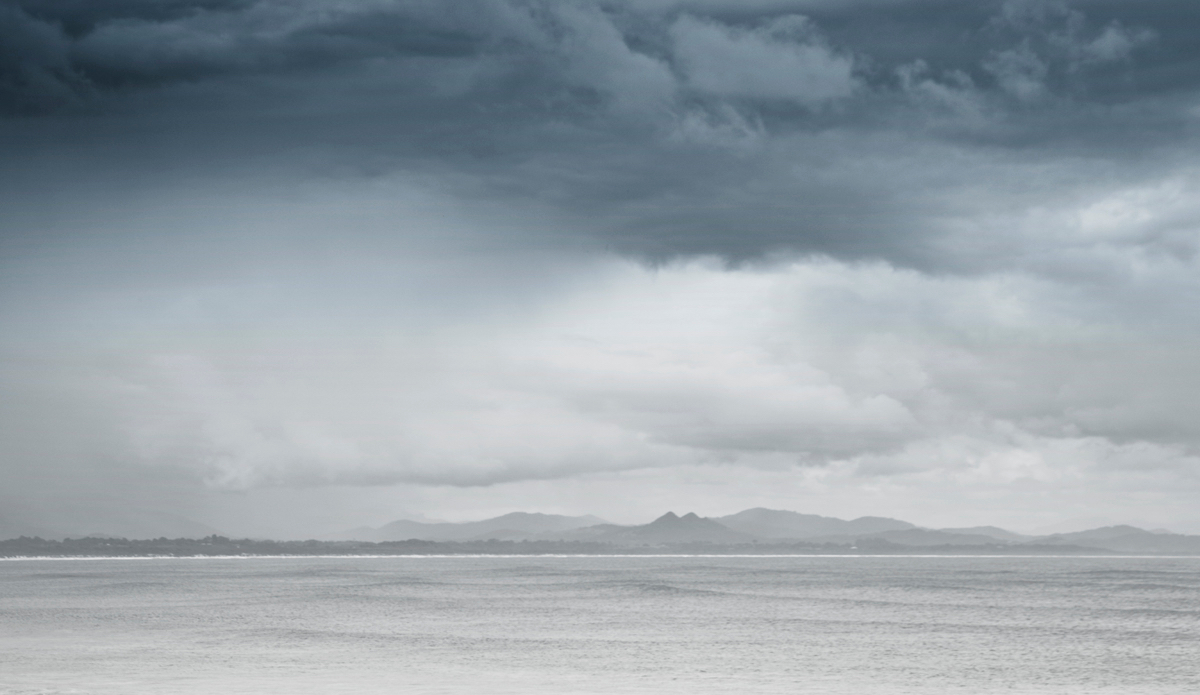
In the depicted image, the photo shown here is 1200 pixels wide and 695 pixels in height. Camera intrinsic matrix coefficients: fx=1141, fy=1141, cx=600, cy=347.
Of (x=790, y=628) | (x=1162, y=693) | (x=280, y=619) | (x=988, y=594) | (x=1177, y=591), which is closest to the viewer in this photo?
(x=1162, y=693)

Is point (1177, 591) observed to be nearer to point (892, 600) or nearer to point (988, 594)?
point (988, 594)

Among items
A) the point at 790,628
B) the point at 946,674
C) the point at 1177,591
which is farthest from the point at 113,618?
the point at 1177,591

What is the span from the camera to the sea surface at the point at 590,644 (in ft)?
174

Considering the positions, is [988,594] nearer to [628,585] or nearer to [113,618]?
[628,585]

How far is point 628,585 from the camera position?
163 m

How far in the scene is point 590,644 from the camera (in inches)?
2867

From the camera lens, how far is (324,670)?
56.6 meters

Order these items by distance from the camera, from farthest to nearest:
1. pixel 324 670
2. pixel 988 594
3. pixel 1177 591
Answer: pixel 1177 591, pixel 988 594, pixel 324 670

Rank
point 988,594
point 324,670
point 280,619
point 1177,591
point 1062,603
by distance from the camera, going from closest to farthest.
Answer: point 324,670, point 280,619, point 1062,603, point 988,594, point 1177,591

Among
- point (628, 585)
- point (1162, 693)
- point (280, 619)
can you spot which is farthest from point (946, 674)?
point (628, 585)

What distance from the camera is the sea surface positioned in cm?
5306

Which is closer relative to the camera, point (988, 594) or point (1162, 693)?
point (1162, 693)

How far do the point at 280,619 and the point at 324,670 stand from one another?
38.3 m

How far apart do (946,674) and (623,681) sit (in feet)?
58.1
